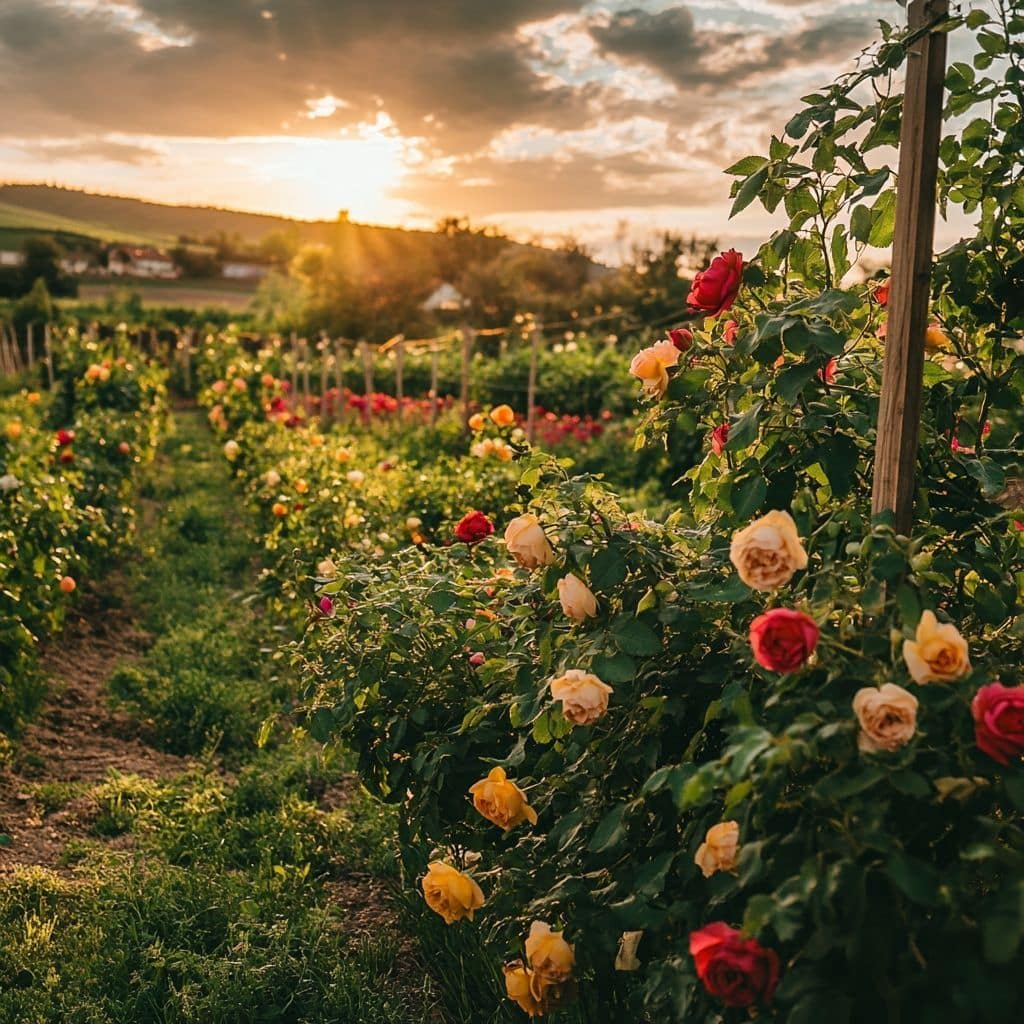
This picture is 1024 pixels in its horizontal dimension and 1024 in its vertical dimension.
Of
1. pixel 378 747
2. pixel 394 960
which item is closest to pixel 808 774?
pixel 378 747

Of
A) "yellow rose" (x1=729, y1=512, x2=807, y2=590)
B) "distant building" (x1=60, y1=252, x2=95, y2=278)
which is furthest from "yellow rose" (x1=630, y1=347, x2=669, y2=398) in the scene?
"distant building" (x1=60, y1=252, x2=95, y2=278)

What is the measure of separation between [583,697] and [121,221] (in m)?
66.3

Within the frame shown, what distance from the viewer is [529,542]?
1834mm

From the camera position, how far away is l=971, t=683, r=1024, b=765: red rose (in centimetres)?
120

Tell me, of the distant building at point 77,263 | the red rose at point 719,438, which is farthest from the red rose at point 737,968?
the distant building at point 77,263

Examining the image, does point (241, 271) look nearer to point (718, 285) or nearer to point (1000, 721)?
point (718, 285)

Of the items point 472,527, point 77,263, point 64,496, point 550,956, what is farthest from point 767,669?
point 77,263

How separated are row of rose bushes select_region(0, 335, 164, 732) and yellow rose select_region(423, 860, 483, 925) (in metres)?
2.40

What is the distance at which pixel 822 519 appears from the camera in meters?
1.83

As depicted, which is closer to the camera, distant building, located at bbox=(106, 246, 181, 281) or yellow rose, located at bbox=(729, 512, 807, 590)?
yellow rose, located at bbox=(729, 512, 807, 590)

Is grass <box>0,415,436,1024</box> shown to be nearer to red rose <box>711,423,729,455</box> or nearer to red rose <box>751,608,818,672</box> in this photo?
red rose <box>711,423,729,455</box>

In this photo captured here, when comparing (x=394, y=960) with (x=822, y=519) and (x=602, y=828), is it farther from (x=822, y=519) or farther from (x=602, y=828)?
(x=822, y=519)

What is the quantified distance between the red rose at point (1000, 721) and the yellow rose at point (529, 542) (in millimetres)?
838

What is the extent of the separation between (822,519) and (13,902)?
2.51 m
